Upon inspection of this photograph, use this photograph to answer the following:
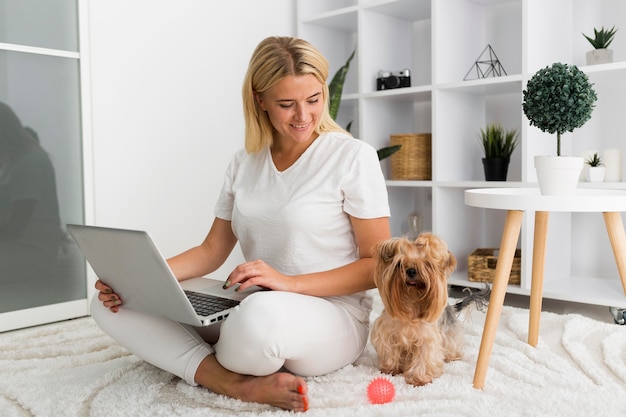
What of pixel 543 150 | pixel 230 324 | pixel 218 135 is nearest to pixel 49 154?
pixel 218 135

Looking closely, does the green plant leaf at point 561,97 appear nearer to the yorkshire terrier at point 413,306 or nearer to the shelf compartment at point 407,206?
the yorkshire terrier at point 413,306

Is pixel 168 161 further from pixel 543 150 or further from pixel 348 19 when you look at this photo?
pixel 543 150

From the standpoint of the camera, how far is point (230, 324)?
4.98 ft

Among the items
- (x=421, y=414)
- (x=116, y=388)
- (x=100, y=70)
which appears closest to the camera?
(x=421, y=414)

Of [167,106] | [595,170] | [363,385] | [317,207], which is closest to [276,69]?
[317,207]

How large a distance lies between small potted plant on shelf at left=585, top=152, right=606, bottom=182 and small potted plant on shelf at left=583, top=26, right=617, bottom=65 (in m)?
0.39

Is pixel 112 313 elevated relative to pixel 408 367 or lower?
elevated

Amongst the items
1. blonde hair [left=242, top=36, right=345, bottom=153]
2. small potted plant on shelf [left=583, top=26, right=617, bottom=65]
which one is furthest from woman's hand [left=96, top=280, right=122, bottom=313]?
small potted plant on shelf [left=583, top=26, right=617, bottom=65]

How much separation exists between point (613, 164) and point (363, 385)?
65.5 inches

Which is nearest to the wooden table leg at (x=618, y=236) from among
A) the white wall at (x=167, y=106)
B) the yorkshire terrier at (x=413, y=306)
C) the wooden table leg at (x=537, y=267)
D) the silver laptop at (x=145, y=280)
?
the wooden table leg at (x=537, y=267)

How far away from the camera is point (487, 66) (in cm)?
329

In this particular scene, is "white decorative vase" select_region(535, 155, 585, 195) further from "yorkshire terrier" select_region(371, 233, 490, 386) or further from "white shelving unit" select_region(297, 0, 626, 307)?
"white shelving unit" select_region(297, 0, 626, 307)

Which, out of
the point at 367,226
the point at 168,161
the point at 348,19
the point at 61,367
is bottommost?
the point at 61,367

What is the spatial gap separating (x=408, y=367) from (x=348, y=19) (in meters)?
2.32
